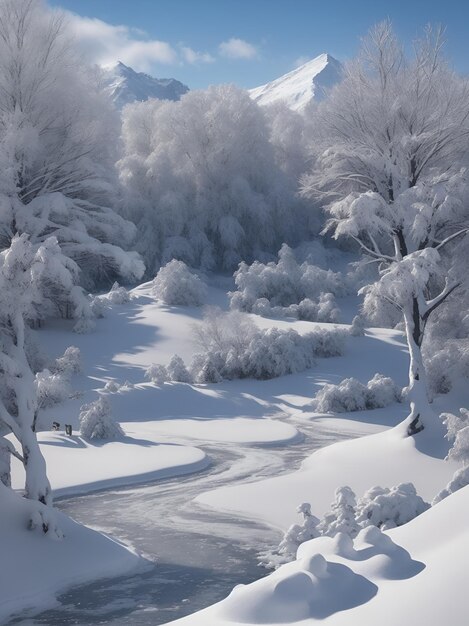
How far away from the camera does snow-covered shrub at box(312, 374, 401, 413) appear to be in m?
19.6

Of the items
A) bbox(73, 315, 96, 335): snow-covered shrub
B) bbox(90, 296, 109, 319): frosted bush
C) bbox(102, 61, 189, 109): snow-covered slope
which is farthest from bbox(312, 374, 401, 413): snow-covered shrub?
bbox(102, 61, 189, 109): snow-covered slope

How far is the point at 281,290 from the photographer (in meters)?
29.8

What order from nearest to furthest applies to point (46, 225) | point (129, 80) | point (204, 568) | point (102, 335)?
1. point (204, 568)
2. point (46, 225)
3. point (102, 335)
4. point (129, 80)

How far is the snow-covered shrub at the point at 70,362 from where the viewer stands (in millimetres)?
20453

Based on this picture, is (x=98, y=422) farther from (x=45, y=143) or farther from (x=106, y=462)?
(x=45, y=143)

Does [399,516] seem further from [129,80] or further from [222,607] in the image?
[129,80]

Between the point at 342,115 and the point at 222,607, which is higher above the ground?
the point at 342,115

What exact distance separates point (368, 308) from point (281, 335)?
28.7 feet

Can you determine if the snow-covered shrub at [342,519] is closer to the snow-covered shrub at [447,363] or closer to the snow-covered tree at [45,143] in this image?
the snow-covered tree at [45,143]

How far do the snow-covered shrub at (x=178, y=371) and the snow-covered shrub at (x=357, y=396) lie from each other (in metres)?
4.35

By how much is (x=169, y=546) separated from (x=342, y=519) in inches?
88.7

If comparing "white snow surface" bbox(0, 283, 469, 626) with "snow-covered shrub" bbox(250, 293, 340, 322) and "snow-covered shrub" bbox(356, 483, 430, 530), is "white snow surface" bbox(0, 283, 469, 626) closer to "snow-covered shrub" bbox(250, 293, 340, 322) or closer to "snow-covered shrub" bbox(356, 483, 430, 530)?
"snow-covered shrub" bbox(250, 293, 340, 322)

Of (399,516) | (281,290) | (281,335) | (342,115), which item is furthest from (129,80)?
(399,516)

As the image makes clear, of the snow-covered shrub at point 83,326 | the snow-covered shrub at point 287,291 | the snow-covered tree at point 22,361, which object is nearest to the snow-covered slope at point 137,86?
the snow-covered shrub at point 287,291
